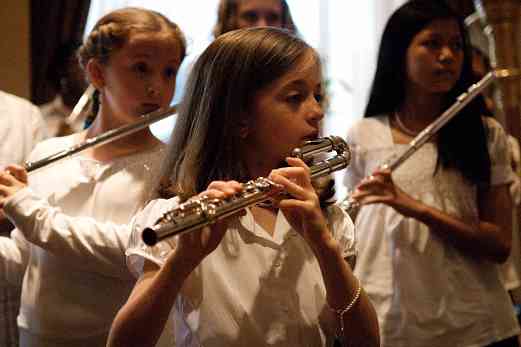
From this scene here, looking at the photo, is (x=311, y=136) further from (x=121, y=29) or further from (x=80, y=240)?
(x=121, y=29)

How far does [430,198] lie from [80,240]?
79 centimetres

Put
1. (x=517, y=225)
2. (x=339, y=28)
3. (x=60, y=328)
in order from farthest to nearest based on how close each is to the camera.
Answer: (x=339, y=28) < (x=517, y=225) < (x=60, y=328)

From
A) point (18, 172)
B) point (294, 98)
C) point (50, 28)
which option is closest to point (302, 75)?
point (294, 98)

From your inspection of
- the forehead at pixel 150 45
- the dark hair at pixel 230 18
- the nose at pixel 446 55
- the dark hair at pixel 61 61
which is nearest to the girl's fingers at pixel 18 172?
the forehead at pixel 150 45

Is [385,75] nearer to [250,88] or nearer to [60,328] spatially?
[250,88]

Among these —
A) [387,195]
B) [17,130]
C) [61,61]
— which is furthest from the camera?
[61,61]

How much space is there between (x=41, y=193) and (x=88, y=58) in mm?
300

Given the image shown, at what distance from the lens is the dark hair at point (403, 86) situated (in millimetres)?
1729

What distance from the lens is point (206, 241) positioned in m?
1.00

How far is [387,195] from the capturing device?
1651 mm

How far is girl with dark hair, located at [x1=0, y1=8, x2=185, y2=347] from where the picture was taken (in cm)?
133

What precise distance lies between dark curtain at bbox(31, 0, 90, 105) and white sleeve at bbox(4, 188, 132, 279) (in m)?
1.86

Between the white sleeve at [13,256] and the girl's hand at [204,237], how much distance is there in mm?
657

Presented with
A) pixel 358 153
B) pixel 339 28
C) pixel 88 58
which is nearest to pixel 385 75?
pixel 358 153
